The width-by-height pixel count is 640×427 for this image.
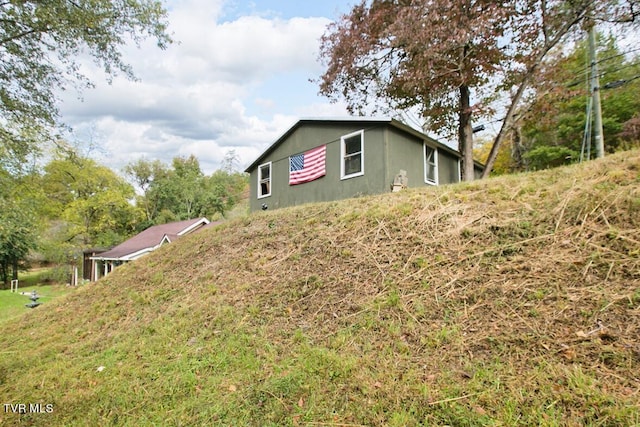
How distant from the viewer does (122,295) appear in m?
5.83

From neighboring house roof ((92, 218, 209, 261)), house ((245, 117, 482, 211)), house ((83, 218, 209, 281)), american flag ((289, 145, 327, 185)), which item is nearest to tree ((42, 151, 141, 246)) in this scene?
house ((83, 218, 209, 281))

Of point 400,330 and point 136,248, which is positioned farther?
point 136,248

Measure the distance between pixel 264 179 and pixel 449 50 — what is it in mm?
7989

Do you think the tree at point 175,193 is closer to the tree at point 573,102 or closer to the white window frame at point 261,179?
the white window frame at point 261,179

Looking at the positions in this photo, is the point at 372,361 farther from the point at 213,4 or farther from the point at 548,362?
the point at 213,4

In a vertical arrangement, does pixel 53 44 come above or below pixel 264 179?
above

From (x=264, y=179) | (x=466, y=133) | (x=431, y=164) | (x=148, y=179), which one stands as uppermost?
(x=148, y=179)

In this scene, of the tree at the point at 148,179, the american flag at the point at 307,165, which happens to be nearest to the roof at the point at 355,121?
the american flag at the point at 307,165

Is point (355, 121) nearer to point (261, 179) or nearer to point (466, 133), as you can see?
point (466, 133)

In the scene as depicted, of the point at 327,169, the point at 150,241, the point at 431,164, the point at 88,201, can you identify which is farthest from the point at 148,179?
the point at 431,164

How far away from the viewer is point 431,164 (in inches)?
408

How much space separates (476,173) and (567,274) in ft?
46.7

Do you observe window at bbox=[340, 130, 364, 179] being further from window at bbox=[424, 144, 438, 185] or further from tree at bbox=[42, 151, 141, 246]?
tree at bbox=[42, 151, 141, 246]

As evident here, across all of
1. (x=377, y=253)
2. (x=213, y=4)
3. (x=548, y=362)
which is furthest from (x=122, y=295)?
(x=213, y=4)
